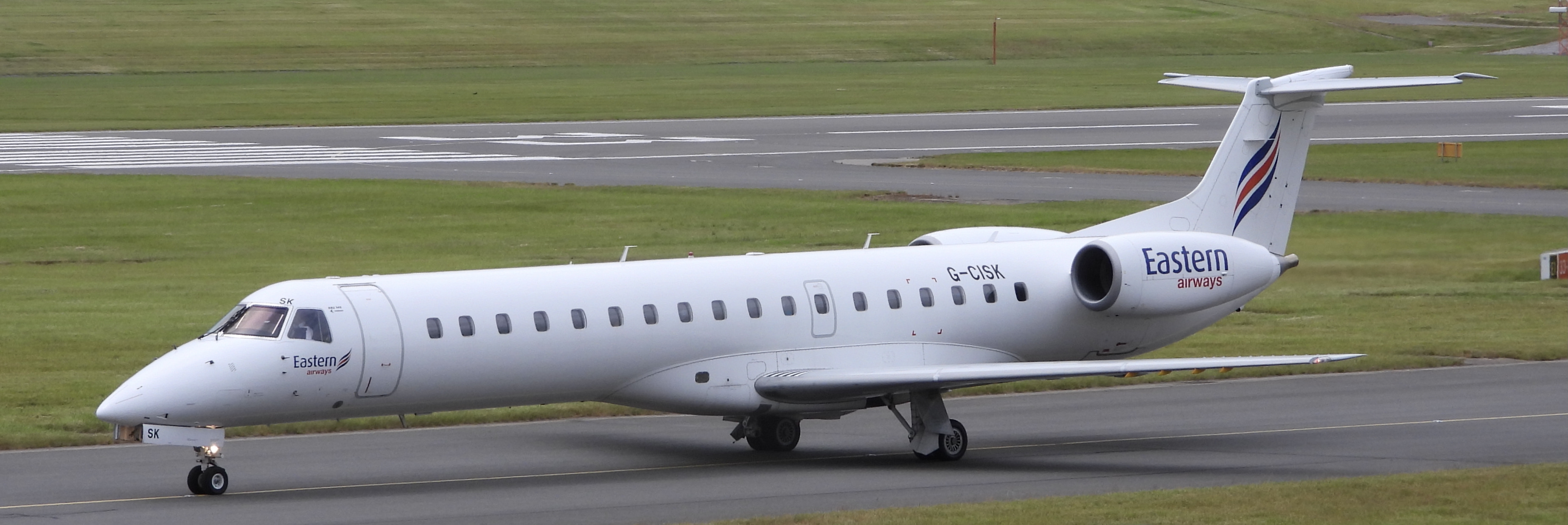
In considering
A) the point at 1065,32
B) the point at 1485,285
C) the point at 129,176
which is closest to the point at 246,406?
the point at 1485,285

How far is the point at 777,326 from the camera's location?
893 inches

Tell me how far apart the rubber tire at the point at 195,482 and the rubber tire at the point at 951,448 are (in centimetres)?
787

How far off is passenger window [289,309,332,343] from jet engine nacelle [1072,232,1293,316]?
9.29 meters

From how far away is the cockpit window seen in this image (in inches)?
791

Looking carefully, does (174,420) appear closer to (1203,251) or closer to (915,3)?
(1203,251)

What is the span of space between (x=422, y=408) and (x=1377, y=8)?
5202 inches

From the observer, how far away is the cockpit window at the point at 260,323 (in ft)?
65.9

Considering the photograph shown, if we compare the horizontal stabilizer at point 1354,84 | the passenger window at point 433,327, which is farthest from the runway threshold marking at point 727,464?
the horizontal stabilizer at point 1354,84

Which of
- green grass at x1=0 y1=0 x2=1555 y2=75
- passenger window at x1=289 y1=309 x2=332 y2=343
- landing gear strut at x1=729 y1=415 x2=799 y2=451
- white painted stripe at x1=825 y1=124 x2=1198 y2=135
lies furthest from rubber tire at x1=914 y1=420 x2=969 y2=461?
green grass at x1=0 y1=0 x2=1555 y2=75

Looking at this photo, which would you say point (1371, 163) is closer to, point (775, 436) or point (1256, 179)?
point (1256, 179)

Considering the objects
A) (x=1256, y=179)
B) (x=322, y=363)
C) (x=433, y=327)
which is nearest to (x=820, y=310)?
(x=433, y=327)

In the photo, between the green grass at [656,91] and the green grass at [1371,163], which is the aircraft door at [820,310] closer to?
the green grass at [1371,163]

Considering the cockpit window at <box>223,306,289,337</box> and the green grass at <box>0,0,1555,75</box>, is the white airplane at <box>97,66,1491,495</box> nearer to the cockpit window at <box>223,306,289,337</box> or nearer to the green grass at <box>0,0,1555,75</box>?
the cockpit window at <box>223,306,289,337</box>

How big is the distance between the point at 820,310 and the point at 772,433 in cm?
169
